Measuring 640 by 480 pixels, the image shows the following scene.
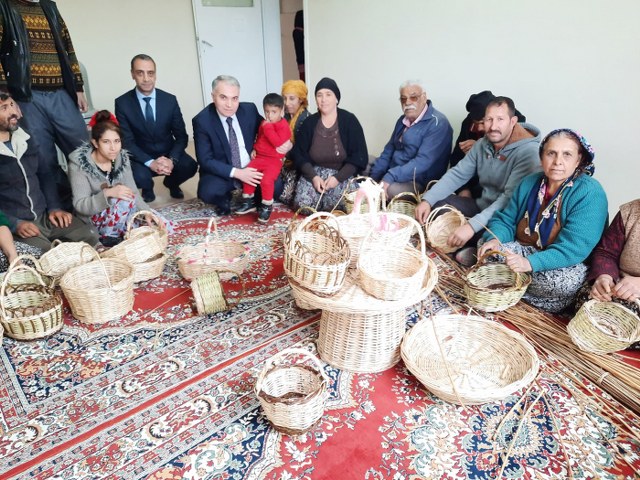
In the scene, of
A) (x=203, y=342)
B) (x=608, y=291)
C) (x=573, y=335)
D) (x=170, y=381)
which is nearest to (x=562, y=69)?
(x=608, y=291)

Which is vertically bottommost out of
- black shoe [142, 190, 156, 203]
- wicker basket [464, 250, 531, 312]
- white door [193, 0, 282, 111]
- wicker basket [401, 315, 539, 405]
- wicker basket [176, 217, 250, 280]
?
wicker basket [401, 315, 539, 405]

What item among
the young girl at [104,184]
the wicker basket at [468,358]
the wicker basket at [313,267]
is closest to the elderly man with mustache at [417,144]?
the wicker basket at [468,358]

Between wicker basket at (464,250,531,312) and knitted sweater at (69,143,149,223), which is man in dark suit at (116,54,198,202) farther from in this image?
wicker basket at (464,250,531,312)

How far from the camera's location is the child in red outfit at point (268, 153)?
3.44 m

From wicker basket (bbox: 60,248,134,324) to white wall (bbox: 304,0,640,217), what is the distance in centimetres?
290

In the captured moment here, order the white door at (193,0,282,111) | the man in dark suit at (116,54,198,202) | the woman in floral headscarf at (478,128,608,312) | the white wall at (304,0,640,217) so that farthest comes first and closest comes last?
the white door at (193,0,282,111), the man in dark suit at (116,54,198,202), the white wall at (304,0,640,217), the woman in floral headscarf at (478,128,608,312)

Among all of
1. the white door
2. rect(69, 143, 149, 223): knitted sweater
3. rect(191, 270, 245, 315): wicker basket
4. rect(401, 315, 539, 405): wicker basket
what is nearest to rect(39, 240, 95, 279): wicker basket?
rect(69, 143, 149, 223): knitted sweater

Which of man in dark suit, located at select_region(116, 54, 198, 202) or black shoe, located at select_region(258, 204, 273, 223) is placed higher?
man in dark suit, located at select_region(116, 54, 198, 202)

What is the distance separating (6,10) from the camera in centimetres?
274

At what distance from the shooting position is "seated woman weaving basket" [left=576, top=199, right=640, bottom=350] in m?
2.03

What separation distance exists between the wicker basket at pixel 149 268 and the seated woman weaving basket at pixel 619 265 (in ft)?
7.69

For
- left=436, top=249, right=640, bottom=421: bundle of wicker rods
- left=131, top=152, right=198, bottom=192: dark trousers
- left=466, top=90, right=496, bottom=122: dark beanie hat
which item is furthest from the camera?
→ left=131, top=152, right=198, bottom=192: dark trousers

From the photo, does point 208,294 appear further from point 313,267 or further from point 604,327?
point 604,327

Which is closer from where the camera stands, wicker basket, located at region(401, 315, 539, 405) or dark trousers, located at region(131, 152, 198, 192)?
wicker basket, located at region(401, 315, 539, 405)
